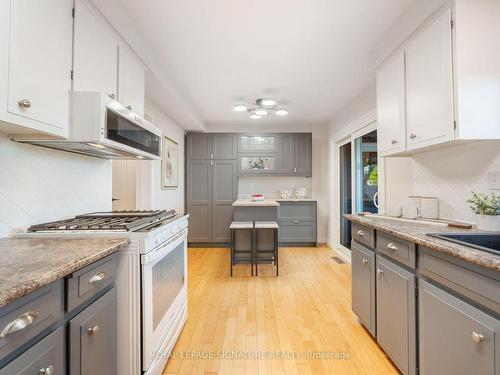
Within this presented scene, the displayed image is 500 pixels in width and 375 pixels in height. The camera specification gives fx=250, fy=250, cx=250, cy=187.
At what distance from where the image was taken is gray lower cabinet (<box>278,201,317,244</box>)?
189 inches

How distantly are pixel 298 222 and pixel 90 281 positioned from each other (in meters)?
4.14

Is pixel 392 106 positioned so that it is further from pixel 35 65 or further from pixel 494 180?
pixel 35 65

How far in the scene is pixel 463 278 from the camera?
103 cm

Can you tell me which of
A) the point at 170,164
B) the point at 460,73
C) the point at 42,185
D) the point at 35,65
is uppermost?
the point at 460,73

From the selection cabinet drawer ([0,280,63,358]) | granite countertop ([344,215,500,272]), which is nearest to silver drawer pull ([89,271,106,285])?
cabinet drawer ([0,280,63,358])

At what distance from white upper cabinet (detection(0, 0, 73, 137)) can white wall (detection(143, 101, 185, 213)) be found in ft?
6.71

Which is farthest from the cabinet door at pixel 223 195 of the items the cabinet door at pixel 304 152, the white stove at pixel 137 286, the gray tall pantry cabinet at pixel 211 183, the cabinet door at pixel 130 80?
the white stove at pixel 137 286

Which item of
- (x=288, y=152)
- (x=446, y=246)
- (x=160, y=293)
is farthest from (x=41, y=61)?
(x=288, y=152)

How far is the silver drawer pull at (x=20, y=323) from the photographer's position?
2.10 feet

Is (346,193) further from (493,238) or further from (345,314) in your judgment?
(493,238)

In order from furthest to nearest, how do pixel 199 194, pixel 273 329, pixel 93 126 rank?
1. pixel 199 194
2. pixel 273 329
3. pixel 93 126

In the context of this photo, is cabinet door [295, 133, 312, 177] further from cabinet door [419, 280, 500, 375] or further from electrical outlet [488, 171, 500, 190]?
cabinet door [419, 280, 500, 375]

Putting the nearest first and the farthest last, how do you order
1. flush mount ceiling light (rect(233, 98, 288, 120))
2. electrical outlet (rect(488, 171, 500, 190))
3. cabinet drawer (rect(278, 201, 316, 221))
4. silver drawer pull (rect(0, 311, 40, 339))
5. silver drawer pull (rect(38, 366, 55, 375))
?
silver drawer pull (rect(0, 311, 40, 339)) < silver drawer pull (rect(38, 366, 55, 375)) < electrical outlet (rect(488, 171, 500, 190)) < flush mount ceiling light (rect(233, 98, 288, 120)) < cabinet drawer (rect(278, 201, 316, 221))

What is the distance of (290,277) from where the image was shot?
3.29 m
